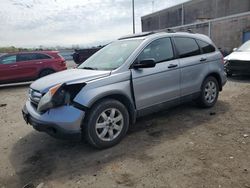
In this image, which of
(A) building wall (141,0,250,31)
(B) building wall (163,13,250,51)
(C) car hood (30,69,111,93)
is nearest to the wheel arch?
(C) car hood (30,69,111,93)

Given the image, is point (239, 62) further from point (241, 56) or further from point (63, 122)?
point (63, 122)

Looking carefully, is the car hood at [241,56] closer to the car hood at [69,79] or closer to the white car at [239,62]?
the white car at [239,62]

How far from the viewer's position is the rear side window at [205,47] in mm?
5684

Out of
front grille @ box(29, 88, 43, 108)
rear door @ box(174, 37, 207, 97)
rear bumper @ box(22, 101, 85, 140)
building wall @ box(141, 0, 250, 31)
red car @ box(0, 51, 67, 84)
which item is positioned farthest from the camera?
building wall @ box(141, 0, 250, 31)

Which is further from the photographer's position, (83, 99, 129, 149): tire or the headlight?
(83, 99, 129, 149): tire

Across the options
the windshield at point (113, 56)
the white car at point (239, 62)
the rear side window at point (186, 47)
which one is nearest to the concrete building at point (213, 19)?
the rear side window at point (186, 47)

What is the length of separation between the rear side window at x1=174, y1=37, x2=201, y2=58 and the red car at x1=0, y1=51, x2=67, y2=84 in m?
8.27

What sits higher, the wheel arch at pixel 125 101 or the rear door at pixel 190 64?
the rear door at pixel 190 64

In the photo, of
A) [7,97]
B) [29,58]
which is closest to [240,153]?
[7,97]

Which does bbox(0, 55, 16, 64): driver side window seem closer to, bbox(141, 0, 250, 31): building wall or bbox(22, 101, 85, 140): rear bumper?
bbox(22, 101, 85, 140): rear bumper

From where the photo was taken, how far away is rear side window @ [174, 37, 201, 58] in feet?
16.9

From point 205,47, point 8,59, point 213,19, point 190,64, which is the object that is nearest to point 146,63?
point 190,64

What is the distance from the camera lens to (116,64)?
4.40 m

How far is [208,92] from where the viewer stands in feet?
19.0
